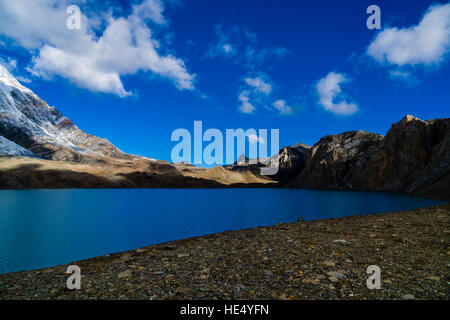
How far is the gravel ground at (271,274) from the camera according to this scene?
5.68 m

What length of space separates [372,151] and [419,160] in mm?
23557

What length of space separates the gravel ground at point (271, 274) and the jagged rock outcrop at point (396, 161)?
68443mm

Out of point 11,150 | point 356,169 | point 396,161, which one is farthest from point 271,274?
point 11,150

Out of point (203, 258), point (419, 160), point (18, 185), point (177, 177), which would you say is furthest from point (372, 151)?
point (18, 185)

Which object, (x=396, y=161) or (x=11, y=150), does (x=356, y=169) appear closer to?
(x=396, y=161)

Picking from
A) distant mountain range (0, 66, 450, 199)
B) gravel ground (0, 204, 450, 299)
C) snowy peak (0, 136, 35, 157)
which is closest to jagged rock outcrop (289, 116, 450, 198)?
distant mountain range (0, 66, 450, 199)

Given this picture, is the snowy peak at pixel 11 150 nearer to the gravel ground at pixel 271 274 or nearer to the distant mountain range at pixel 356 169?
the distant mountain range at pixel 356 169

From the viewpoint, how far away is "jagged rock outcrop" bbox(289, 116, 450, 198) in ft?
260

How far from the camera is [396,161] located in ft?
347

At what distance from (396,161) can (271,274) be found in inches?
4935

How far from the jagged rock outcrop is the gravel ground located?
68443 mm

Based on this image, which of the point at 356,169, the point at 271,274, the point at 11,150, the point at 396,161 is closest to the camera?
the point at 271,274

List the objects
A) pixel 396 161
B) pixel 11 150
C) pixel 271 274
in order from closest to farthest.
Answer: pixel 271 274 → pixel 396 161 → pixel 11 150
